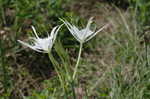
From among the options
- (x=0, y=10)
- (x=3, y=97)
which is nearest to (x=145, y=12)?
(x=0, y=10)

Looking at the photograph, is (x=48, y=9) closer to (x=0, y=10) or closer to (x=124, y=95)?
(x=0, y=10)

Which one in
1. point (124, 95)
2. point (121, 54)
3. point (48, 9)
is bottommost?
point (124, 95)

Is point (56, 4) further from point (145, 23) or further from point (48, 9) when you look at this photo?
point (145, 23)

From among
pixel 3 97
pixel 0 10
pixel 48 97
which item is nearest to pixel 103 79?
pixel 48 97

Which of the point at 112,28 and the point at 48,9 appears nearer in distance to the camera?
the point at 48,9

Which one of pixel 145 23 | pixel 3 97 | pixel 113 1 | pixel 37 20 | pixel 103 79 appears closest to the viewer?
pixel 3 97

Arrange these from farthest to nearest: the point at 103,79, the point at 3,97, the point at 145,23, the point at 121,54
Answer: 1. the point at 145,23
2. the point at 121,54
3. the point at 103,79
4. the point at 3,97

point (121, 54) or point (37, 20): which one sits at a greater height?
point (37, 20)
